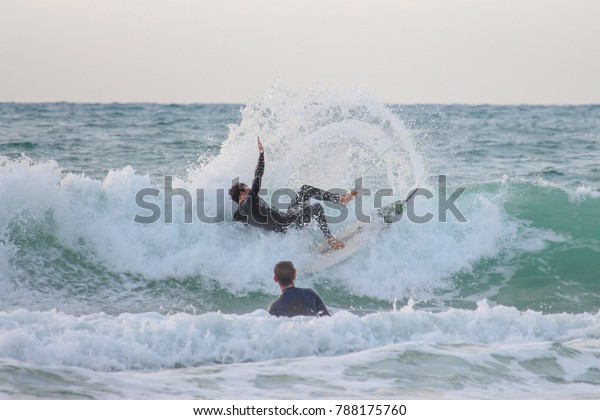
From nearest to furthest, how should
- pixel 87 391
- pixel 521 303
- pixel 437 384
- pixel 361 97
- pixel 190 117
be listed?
pixel 87 391 → pixel 437 384 → pixel 521 303 → pixel 361 97 → pixel 190 117

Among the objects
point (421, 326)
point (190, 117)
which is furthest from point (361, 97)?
point (190, 117)

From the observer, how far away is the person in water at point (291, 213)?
1080cm

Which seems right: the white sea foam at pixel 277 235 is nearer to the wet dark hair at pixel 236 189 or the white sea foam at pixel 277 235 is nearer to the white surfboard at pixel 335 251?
the white surfboard at pixel 335 251

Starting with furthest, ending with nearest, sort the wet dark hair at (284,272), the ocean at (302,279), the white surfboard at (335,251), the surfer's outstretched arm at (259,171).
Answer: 1. the white surfboard at (335,251)
2. the surfer's outstretched arm at (259,171)
3. the wet dark hair at (284,272)
4. the ocean at (302,279)

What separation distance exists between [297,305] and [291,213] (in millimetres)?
3565

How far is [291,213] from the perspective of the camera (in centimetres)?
1112

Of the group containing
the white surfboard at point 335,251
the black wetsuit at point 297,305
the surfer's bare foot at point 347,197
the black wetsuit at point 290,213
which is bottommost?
the black wetsuit at point 297,305

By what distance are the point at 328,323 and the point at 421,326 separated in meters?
1.00

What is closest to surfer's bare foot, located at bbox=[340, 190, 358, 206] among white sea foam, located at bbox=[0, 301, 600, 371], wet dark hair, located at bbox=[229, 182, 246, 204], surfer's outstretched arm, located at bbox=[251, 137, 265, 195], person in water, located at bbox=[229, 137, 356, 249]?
person in water, located at bbox=[229, 137, 356, 249]

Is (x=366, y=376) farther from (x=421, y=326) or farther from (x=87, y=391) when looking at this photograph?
(x=87, y=391)

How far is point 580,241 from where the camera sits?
12773 millimetres
